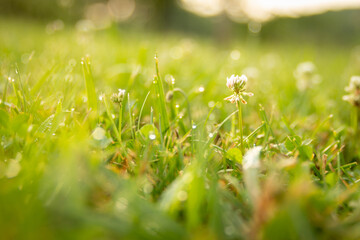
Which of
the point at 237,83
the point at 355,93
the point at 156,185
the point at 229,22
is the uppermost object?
the point at 229,22

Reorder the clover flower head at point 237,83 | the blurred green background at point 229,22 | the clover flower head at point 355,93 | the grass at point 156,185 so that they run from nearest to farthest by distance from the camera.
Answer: the grass at point 156,185
the clover flower head at point 237,83
the clover flower head at point 355,93
the blurred green background at point 229,22

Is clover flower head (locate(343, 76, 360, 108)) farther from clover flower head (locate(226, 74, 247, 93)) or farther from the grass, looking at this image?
clover flower head (locate(226, 74, 247, 93))

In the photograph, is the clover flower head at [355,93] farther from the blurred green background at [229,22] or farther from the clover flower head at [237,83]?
the blurred green background at [229,22]

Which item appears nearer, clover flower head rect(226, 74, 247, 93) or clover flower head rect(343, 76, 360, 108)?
clover flower head rect(226, 74, 247, 93)

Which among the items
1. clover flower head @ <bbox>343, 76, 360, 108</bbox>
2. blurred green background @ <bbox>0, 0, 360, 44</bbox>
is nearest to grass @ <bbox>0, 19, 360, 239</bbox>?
clover flower head @ <bbox>343, 76, 360, 108</bbox>

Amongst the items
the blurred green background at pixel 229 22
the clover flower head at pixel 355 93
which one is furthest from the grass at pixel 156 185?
the blurred green background at pixel 229 22

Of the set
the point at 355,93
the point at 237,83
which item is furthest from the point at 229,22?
the point at 237,83

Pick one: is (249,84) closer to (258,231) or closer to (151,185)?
(151,185)

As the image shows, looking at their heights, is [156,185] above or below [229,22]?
below

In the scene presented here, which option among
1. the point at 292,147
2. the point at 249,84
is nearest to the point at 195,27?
the point at 249,84

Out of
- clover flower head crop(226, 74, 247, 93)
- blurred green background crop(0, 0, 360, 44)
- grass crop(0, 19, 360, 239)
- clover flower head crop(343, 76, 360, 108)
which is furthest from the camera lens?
blurred green background crop(0, 0, 360, 44)

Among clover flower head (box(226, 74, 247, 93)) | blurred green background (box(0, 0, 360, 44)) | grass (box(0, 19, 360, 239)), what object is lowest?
grass (box(0, 19, 360, 239))

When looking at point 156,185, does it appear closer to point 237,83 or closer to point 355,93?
point 237,83
